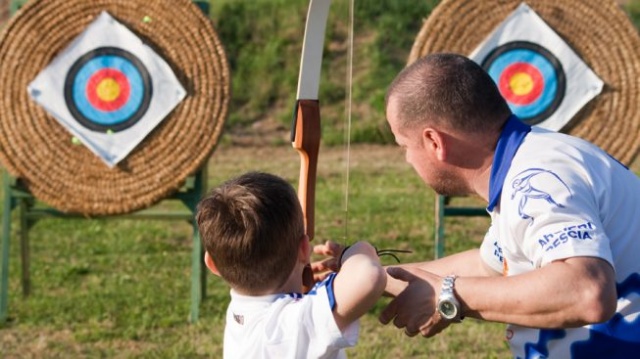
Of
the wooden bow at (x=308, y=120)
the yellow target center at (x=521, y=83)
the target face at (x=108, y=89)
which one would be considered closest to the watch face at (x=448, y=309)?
the wooden bow at (x=308, y=120)

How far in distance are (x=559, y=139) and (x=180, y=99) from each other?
2.77 metres

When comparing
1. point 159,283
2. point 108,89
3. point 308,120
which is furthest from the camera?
point 159,283

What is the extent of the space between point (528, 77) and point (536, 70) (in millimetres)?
48

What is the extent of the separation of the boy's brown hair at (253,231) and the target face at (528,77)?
10.1 feet

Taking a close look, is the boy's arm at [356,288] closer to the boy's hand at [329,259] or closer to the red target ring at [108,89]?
the boy's hand at [329,259]

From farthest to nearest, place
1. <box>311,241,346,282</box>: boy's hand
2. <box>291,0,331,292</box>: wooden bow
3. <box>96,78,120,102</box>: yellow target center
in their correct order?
<box>96,78,120,102</box>: yellow target center < <box>291,0,331,292</box>: wooden bow < <box>311,241,346,282</box>: boy's hand

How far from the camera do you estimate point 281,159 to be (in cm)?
886

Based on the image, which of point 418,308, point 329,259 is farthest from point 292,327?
point 329,259

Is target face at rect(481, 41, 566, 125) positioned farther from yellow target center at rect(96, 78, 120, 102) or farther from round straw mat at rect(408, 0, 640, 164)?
yellow target center at rect(96, 78, 120, 102)

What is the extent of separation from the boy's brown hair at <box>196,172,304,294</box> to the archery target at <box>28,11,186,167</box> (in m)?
2.74

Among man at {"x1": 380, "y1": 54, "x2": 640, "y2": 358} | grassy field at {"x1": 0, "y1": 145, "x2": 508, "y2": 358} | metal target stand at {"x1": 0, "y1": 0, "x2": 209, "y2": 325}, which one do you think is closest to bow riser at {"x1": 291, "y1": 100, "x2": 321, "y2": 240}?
grassy field at {"x1": 0, "y1": 145, "x2": 508, "y2": 358}

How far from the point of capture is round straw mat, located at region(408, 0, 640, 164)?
4844mm

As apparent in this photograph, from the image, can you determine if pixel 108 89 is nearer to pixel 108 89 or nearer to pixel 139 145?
pixel 108 89

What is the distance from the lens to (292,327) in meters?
1.96
